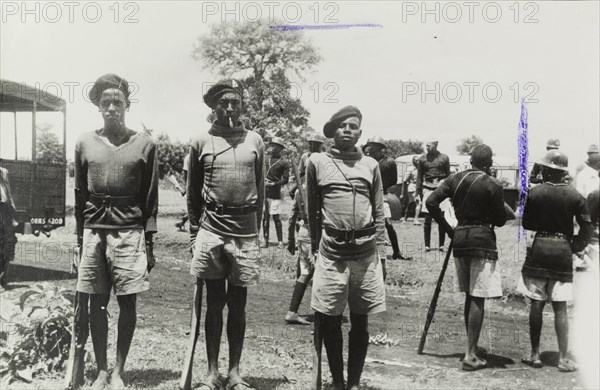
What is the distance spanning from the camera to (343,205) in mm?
4270

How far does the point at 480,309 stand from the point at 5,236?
22.2ft

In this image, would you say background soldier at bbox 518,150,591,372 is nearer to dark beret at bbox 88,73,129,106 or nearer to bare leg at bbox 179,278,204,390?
bare leg at bbox 179,278,204,390

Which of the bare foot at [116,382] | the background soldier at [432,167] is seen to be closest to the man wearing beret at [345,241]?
the bare foot at [116,382]

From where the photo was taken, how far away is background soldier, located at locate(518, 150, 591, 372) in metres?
5.39

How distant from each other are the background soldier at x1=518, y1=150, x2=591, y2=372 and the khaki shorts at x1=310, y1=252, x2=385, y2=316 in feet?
6.72

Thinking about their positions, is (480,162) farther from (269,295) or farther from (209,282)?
(269,295)

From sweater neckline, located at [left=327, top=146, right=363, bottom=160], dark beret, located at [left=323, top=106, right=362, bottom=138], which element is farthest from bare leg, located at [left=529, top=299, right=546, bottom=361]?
dark beret, located at [left=323, top=106, right=362, bottom=138]

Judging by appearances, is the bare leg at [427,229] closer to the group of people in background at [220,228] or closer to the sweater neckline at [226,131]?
the group of people in background at [220,228]

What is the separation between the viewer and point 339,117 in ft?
14.4

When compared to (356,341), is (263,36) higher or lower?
higher

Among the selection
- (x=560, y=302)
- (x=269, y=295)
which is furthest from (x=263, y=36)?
(x=560, y=302)

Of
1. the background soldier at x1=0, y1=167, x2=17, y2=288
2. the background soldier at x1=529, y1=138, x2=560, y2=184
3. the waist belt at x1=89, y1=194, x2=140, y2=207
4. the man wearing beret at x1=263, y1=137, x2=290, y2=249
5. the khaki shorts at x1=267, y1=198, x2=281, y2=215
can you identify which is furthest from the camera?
the khaki shorts at x1=267, y1=198, x2=281, y2=215

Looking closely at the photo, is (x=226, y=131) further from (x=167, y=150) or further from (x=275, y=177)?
(x=167, y=150)

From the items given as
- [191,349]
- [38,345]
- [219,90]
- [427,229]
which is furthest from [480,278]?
[427,229]
